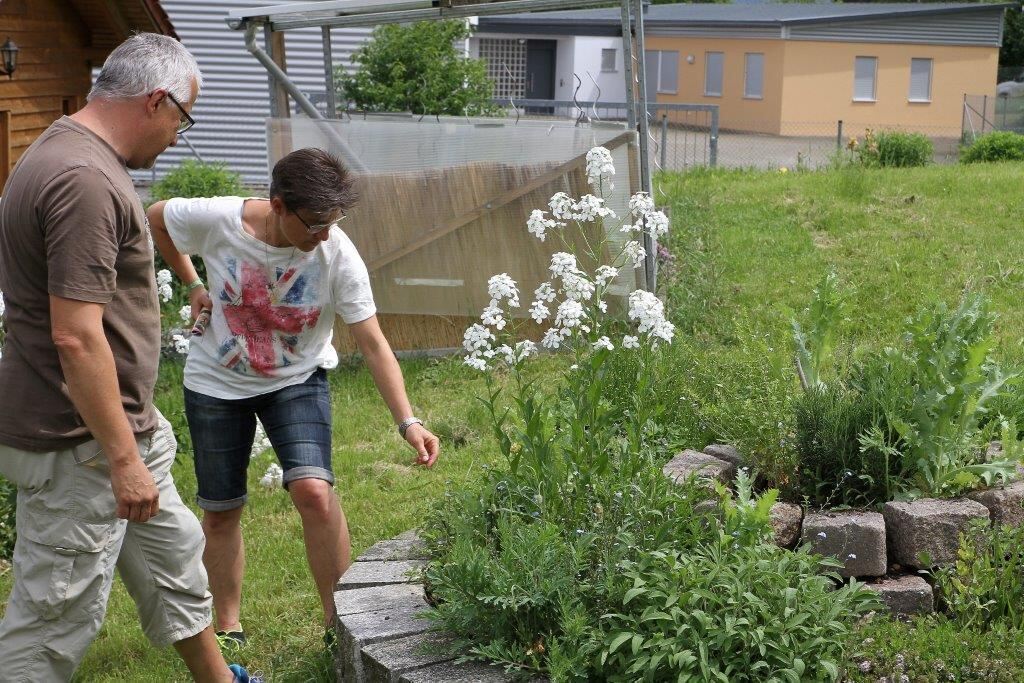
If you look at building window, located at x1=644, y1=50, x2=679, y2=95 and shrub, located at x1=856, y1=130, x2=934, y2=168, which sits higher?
building window, located at x1=644, y1=50, x2=679, y2=95

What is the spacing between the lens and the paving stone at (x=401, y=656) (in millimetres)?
3297

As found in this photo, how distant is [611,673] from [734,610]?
37cm

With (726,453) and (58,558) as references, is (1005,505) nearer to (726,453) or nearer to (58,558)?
(726,453)

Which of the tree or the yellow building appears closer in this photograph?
the tree

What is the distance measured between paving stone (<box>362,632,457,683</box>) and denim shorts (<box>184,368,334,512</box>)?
0.71m

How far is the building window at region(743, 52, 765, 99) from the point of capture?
128 ft

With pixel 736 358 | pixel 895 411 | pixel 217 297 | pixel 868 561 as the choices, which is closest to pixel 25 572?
pixel 217 297

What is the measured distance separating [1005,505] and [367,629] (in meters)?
2.06

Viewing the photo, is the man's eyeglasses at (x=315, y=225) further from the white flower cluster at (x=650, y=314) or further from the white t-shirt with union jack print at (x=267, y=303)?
the white flower cluster at (x=650, y=314)

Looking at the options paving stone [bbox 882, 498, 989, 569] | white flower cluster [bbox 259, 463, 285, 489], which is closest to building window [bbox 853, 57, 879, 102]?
white flower cluster [bbox 259, 463, 285, 489]

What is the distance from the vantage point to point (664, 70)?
148ft

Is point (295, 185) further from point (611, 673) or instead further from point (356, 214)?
point (356, 214)

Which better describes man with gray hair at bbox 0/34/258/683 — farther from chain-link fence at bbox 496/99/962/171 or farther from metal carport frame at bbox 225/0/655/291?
chain-link fence at bbox 496/99/962/171

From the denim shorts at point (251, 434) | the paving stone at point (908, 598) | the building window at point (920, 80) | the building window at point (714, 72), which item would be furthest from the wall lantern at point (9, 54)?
the building window at point (920, 80)
